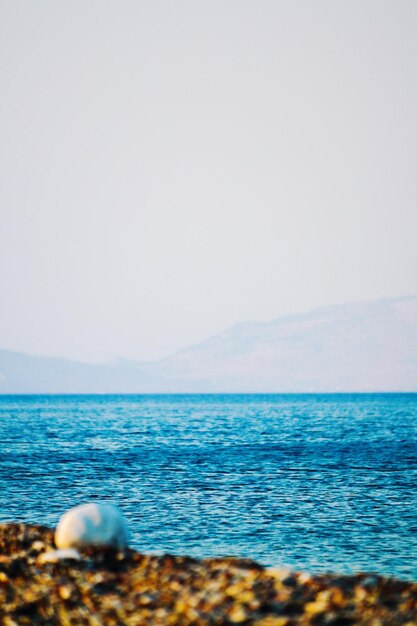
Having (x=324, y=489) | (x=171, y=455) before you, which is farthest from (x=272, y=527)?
(x=171, y=455)

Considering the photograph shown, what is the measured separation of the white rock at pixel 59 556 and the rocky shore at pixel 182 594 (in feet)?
0.10

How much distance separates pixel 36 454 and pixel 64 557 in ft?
140

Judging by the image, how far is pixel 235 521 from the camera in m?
27.6

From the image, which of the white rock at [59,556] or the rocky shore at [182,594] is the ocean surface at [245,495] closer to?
the rocky shore at [182,594]

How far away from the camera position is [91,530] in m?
15.9

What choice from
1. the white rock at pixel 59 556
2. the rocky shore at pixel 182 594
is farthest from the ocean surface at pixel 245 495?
the white rock at pixel 59 556

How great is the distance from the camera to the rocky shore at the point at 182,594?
41.1 ft

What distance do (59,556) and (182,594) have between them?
315cm

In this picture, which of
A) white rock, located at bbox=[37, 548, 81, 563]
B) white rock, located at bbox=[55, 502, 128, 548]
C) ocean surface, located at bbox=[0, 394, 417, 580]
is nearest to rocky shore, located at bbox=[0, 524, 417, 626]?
white rock, located at bbox=[37, 548, 81, 563]

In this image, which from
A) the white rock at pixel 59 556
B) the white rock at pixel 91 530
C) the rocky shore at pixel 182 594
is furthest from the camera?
the white rock at pixel 91 530

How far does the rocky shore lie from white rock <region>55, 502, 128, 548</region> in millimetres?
187

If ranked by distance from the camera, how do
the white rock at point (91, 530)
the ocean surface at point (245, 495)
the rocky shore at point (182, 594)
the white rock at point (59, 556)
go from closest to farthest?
the rocky shore at point (182, 594)
the white rock at point (59, 556)
the white rock at point (91, 530)
the ocean surface at point (245, 495)

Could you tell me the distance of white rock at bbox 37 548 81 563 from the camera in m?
15.6

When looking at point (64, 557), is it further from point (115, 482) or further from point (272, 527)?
point (115, 482)
